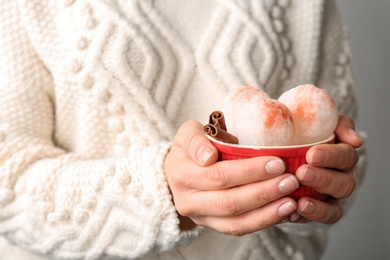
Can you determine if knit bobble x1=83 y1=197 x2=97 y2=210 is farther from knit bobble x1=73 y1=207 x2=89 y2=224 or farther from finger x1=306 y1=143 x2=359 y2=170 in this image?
finger x1=306 y1=143 x2=359 y2=170

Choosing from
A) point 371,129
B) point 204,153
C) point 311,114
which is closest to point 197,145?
point 204,153

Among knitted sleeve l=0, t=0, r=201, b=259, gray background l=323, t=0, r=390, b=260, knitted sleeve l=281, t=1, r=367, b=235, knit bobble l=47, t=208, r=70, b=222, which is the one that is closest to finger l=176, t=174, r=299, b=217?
knitted sleeve l=0, t=0, r=201, b=259

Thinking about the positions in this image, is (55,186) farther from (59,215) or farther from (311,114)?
(311,114)

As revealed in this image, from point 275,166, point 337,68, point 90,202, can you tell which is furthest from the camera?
point 337,68

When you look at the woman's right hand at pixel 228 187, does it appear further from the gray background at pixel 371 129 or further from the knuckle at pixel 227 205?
the gray background at pixel 371 129

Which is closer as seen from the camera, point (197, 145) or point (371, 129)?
Result: point (197, 145)

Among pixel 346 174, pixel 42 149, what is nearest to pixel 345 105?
pixel 346 174

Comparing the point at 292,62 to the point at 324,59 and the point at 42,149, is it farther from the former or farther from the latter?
the point at 42,149
